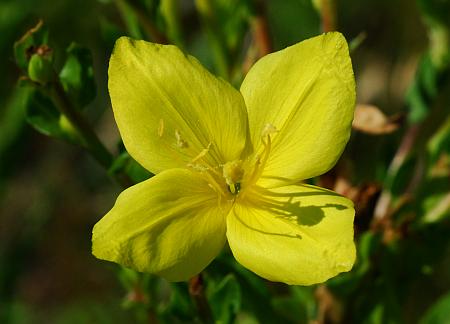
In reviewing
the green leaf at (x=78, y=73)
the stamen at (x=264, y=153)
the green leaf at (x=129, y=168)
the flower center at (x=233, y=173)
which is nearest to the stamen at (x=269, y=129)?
the stamen at (x=264, y=153)

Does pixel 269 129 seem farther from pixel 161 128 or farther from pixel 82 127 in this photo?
pixel 82 127

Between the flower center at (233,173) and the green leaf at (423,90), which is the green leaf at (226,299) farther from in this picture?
the green leaf at (423,90)

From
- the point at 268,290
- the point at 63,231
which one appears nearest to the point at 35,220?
the point at 63,231

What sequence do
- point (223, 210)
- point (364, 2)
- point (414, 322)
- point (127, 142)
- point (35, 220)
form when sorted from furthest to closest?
1. point (364, 2)
2. point (414, 322)
3. point (35, 220)
4. point (223, 210)
5. point (127, 142)

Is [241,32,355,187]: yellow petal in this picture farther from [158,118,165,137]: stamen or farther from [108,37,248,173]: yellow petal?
[158,118,165,137]: stamen

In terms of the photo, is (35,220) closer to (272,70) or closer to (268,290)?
(268,290)

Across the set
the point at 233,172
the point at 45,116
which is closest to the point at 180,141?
the point at 233,172

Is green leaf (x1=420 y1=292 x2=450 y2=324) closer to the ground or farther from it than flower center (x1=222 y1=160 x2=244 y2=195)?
closer to the ground

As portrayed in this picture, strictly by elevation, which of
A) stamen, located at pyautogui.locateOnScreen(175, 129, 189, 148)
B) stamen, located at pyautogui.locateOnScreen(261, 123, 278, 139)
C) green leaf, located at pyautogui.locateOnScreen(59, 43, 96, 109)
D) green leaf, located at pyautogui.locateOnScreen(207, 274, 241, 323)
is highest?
green leaf, located at pyautogui.locateOnScreen(59, 43, 96, 109)

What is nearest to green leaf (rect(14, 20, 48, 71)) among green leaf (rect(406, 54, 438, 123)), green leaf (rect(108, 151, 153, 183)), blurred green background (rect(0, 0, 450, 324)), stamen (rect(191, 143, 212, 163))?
blurred green background (rect(0, 0, 450, 324))
